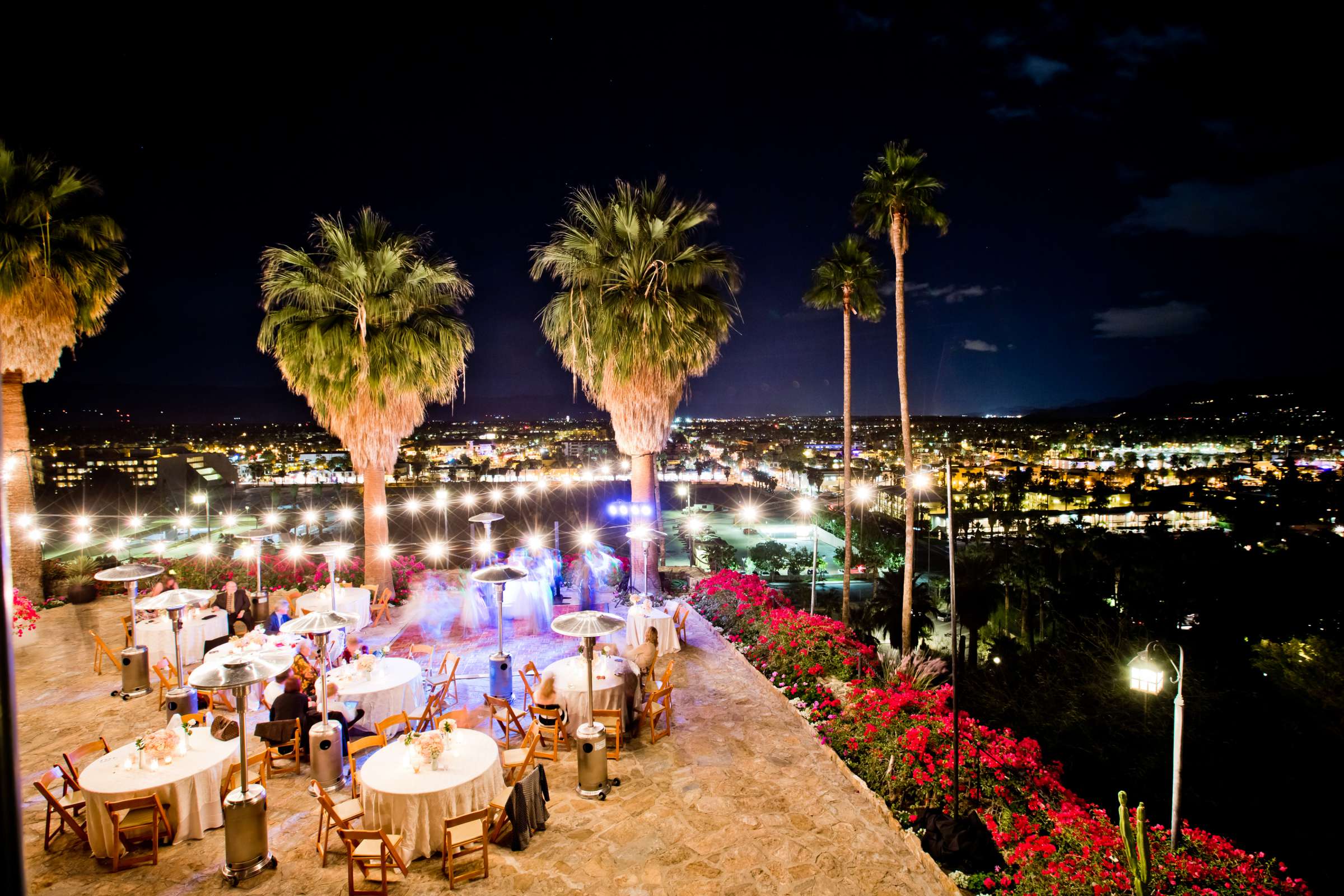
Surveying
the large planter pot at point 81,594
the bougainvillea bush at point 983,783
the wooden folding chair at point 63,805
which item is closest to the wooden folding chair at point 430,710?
the wooden folding chair at point 63,805

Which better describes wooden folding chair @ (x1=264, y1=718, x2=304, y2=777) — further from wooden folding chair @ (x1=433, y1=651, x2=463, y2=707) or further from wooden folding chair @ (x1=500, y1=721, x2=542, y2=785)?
wooden folding chair @ (x1=500, y1=721, x2=542, y2=785)

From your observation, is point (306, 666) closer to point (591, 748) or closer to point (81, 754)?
point (81, 754)

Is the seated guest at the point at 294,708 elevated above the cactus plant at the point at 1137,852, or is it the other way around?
the seated guest at the point at 294,708

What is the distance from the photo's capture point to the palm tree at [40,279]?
1523 centimetres

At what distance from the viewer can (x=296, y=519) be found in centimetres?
2995

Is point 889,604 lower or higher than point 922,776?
lower

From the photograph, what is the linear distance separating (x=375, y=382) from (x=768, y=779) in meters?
11.7

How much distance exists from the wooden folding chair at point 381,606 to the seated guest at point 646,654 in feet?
24.0

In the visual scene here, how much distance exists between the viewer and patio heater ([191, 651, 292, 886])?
7898 millimetres

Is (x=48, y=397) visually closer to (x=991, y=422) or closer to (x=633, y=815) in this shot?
(x=633, y=815)

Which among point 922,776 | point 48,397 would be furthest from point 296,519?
point 48,397

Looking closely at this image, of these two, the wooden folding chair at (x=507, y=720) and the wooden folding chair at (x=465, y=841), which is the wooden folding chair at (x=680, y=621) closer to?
the wooden folding chair at (x=507, y=720)

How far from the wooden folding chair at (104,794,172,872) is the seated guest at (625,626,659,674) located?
6.62 metres

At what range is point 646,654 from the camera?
12508 mm
